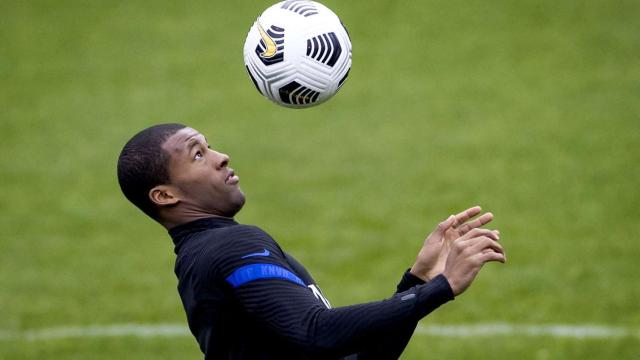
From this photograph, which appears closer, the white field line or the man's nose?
the man's nose

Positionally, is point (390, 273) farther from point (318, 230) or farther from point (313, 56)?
point (313, 56)

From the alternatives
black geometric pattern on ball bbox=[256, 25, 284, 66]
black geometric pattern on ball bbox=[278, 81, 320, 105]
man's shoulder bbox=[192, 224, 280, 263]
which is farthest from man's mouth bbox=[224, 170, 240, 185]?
black geometric pattern on ball bbox=[256, 25, 284, 66]

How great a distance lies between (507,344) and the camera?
10.1m

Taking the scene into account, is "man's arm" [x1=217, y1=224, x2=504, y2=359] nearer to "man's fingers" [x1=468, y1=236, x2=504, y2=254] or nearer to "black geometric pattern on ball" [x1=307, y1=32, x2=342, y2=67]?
"man's fingers" [x1=468, y1=236, x2=504, y2=254]

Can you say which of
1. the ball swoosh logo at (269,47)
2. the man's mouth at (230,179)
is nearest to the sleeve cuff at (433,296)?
the man's mouth at (230,179)

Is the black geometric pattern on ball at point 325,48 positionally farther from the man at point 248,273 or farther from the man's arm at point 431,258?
the man's arm at point 431,258

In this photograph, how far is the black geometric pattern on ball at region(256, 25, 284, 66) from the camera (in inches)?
260

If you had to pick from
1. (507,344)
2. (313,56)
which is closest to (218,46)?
(507,344)

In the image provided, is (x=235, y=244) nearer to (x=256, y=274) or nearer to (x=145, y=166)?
(x=256, y=274)

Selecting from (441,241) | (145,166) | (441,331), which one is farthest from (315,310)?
(441,331)

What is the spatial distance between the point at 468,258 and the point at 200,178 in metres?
1.55

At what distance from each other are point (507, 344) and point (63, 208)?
653 cm

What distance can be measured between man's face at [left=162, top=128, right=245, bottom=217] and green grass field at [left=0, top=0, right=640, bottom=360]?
15.8 ft

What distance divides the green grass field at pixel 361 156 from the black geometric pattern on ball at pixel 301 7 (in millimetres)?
4336
